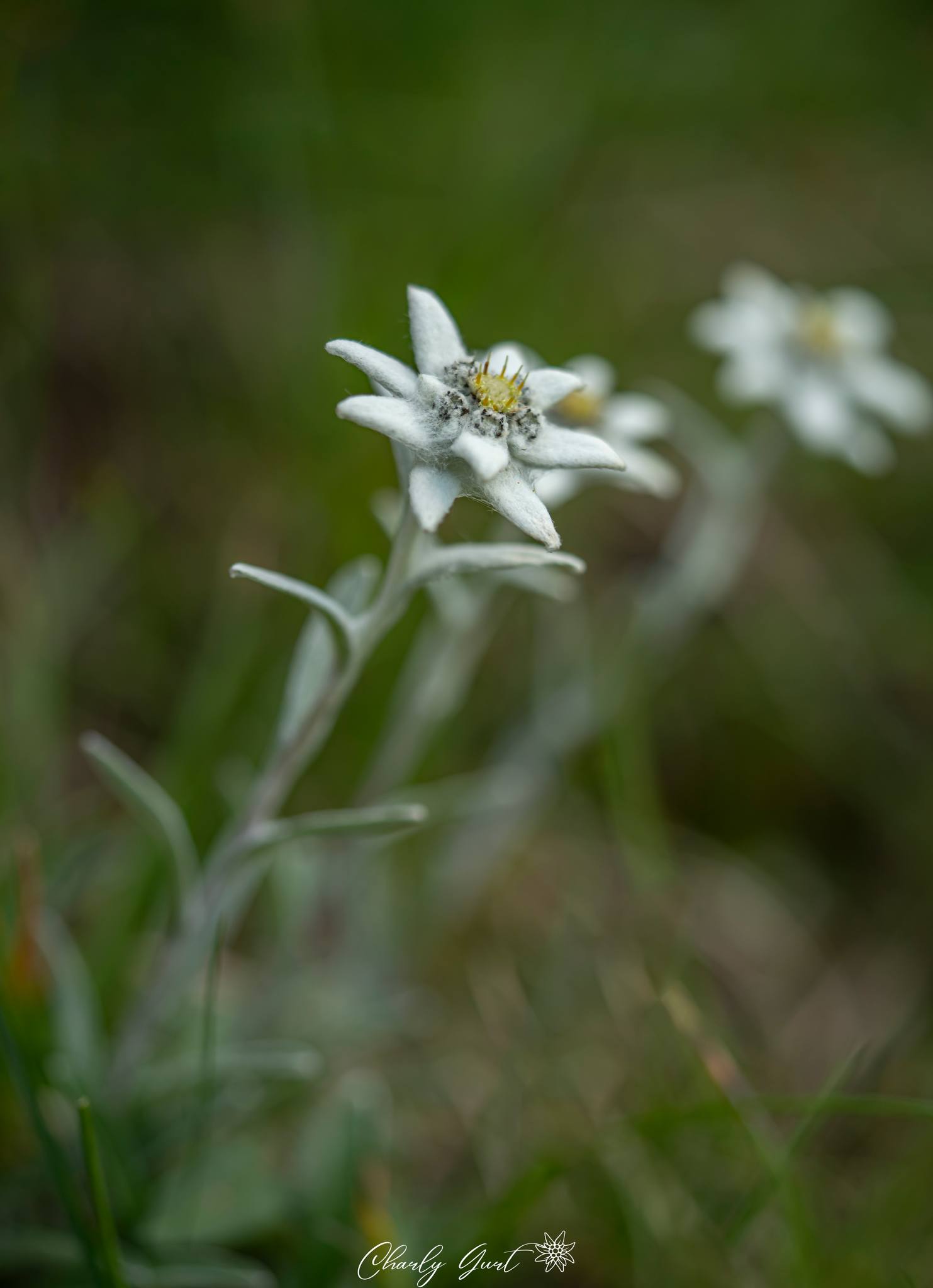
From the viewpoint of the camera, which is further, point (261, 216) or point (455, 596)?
point (261, 216)

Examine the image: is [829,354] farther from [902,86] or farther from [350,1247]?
[902,86]

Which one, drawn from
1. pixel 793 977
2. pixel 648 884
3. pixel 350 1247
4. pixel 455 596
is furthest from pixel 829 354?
pixel 350 1247

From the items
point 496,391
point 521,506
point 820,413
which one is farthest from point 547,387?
point 820,413

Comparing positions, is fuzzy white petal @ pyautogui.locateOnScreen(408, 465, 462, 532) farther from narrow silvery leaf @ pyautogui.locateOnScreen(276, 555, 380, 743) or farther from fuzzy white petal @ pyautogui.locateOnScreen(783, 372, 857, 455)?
fuzzy white petal @ pyautogui.locateOnScreen(783, 372, 857, 455)

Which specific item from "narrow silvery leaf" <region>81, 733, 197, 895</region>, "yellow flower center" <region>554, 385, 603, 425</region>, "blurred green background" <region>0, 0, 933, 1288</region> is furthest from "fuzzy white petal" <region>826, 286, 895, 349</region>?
"narrow silvery leaf" <region>81, 733, 197, 895</region>

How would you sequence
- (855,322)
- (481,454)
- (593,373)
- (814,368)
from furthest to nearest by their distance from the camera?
(855,322) → (814,368) → (593,373) → (481,454)

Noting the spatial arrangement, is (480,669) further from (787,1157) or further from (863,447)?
(787,1157)
